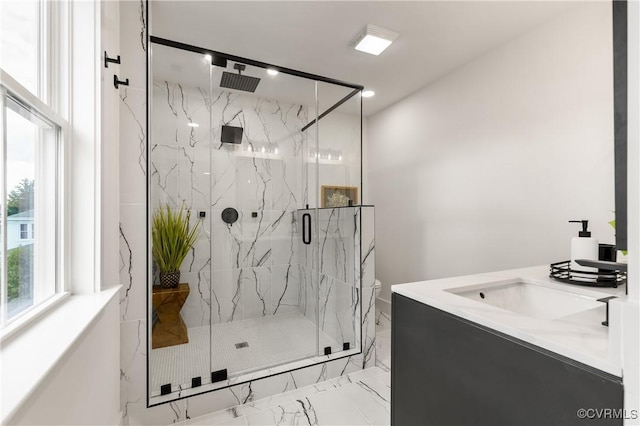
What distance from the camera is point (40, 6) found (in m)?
1.00

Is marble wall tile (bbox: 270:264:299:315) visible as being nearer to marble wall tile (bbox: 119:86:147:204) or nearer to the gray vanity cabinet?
marble wall tile (bbox: 119:86:147:204)

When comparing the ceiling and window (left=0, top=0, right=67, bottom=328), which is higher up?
the ceiling

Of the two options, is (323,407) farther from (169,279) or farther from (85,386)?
(169,279)

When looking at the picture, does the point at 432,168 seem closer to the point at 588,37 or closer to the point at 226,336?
the point at 588,37

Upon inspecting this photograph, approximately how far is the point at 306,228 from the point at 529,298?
70.7 inches

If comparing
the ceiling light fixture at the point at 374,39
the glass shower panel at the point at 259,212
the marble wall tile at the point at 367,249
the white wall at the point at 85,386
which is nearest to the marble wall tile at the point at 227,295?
the glass shower panel at the point at 259,212

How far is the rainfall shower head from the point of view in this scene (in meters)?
2.20

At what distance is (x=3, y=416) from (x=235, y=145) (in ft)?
7.40

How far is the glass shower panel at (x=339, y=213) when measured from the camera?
2.36m

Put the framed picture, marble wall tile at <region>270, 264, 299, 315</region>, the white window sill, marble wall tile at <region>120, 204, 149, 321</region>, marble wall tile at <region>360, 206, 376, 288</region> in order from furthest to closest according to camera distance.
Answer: marble wall tile at <region>270, 264, 299, 315</region>
the framed picture
marble wall tile at <region>360, 206, 376, 288</region>
marble wall tile at <region>120, 204, 149, 321</region>
the white window sill

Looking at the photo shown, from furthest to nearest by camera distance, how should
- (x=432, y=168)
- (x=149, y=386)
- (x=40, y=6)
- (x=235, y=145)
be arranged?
(x=432, y=168) → (x=235, y=145) → (x=149, y=386) → (x=40, y=6)

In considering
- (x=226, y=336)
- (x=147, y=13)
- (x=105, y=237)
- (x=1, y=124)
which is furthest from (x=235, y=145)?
(x=1, y=124)

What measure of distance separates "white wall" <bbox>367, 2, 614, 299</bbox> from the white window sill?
8.30 ft

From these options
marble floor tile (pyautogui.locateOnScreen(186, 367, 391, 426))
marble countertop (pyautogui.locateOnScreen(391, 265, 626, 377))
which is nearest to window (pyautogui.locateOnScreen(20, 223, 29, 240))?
marble countertop (pyautogui.locateOnScreen(391, 265, 626, 377))
